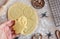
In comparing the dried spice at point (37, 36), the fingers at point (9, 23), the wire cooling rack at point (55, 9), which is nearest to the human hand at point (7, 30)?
the fingers at point (9, 23)

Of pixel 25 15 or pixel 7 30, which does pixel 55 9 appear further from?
pixel 7 30

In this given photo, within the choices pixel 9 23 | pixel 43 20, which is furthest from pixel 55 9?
pixel 9 23

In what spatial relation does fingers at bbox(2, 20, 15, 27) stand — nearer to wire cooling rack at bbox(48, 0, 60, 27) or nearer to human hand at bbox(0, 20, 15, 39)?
human hand at bbox(0, 20, 15, 39)

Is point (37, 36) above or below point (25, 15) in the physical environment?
below

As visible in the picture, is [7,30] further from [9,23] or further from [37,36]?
[37,36]

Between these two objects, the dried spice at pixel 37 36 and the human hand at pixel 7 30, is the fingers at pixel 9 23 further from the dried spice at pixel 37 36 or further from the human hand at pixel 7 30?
the dried spice at pixel 37 36

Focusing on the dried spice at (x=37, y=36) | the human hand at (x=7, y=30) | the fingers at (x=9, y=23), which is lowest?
the dried spice at (x=37, y=36)
